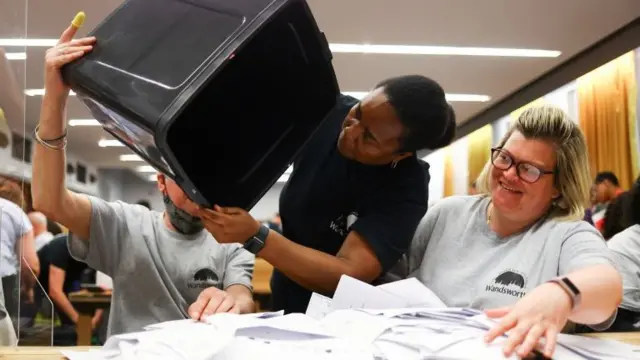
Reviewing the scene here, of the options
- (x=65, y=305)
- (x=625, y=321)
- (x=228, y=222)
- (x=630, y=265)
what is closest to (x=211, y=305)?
(x=228, y=222)

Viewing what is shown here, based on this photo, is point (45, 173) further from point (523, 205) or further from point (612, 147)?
point (612, 147)

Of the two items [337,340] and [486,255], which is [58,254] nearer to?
[486,255]

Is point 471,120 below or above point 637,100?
below

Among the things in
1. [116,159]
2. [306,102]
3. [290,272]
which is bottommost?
[116,159]

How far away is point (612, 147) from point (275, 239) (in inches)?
171

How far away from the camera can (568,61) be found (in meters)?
5.04

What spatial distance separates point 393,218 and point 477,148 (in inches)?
250

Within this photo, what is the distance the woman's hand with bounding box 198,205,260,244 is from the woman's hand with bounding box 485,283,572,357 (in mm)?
386

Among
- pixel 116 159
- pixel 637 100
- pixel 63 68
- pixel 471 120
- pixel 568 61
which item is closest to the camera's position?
pixel 63 68

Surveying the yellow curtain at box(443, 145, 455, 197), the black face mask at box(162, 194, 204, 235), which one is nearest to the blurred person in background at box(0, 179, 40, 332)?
the black face mask at box(162, 194, 204, 235)

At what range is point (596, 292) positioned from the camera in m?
0.76

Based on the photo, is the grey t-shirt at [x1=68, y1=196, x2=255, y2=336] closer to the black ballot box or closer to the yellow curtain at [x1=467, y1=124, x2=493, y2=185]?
the black ballot box

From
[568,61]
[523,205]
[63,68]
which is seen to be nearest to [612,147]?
[568,61]

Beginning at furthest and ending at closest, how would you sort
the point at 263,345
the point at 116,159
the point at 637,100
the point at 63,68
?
the point at 116,159, the point at 637,100, the point at 63,68, the point at 263,345
